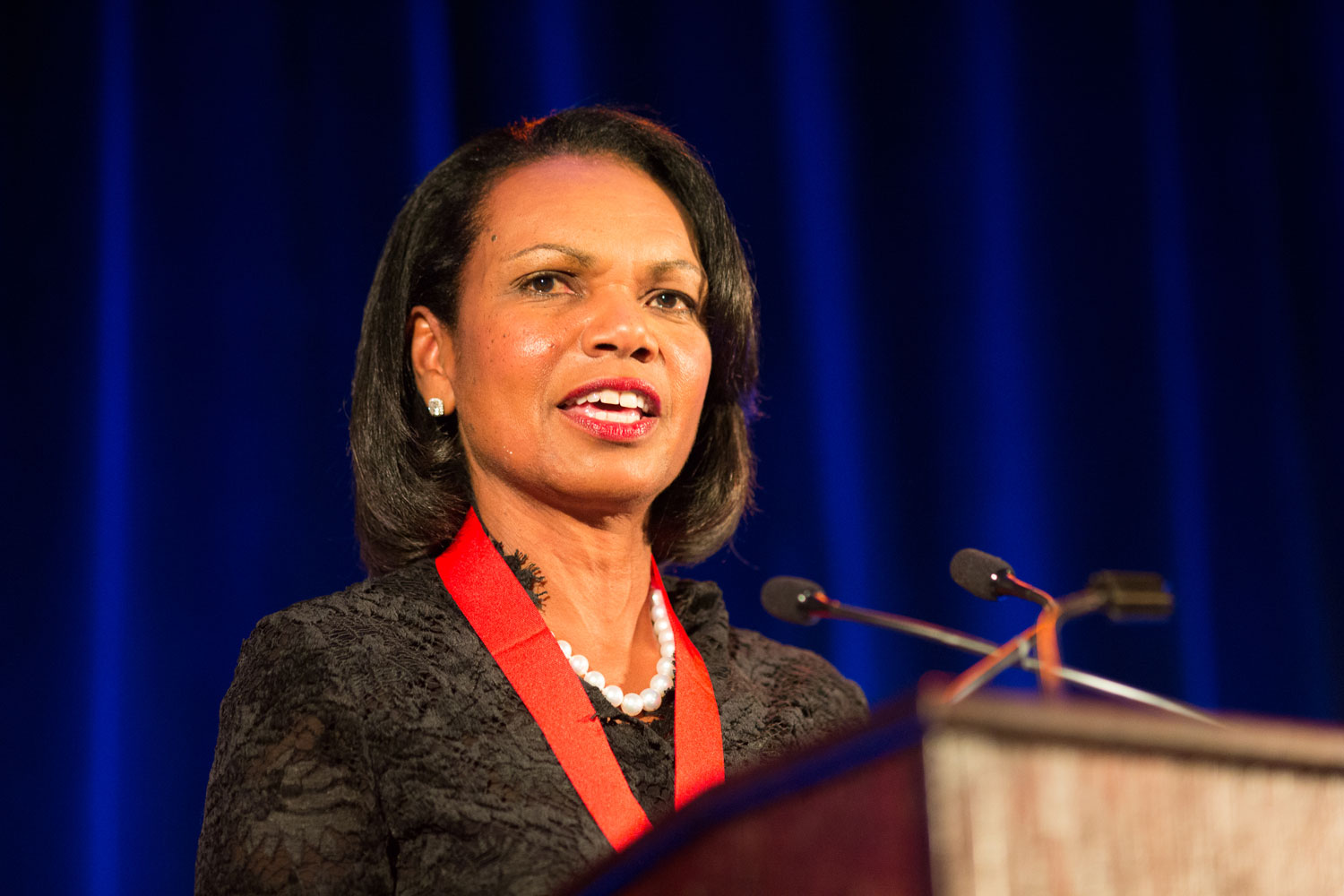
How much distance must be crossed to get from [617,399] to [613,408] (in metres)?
0.01

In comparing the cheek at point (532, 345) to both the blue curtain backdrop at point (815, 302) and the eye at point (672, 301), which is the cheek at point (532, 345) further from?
the blue curtain backdrop at point (815, 302)

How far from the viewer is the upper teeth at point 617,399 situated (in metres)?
1.67

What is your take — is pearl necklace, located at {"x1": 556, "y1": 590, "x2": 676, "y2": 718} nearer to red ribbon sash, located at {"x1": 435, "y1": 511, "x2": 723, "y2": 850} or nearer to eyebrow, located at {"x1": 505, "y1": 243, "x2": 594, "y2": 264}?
red ribbon sash, located at {"x1": 435, "y1": 511, "x2": 723, "y2": 850}

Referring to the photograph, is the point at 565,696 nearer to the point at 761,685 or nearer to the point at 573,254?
the point at 761,685

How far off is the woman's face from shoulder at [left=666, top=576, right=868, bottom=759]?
20 centimetres

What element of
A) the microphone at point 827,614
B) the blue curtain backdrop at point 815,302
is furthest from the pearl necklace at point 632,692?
the blue curtain backdrop at point 815,302

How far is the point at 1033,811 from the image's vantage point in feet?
1.83

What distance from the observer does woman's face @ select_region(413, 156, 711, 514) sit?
65.8 inches

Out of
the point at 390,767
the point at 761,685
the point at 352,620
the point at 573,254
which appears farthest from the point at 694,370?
the point at 390,767

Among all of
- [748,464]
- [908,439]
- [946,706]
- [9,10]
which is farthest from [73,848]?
[946,706]

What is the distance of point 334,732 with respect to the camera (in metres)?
1.38

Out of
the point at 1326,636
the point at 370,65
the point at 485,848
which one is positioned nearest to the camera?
the point at 485,848

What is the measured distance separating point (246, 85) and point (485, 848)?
65.7 inches

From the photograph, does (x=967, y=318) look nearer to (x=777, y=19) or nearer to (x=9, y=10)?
(x=777, y=19)
